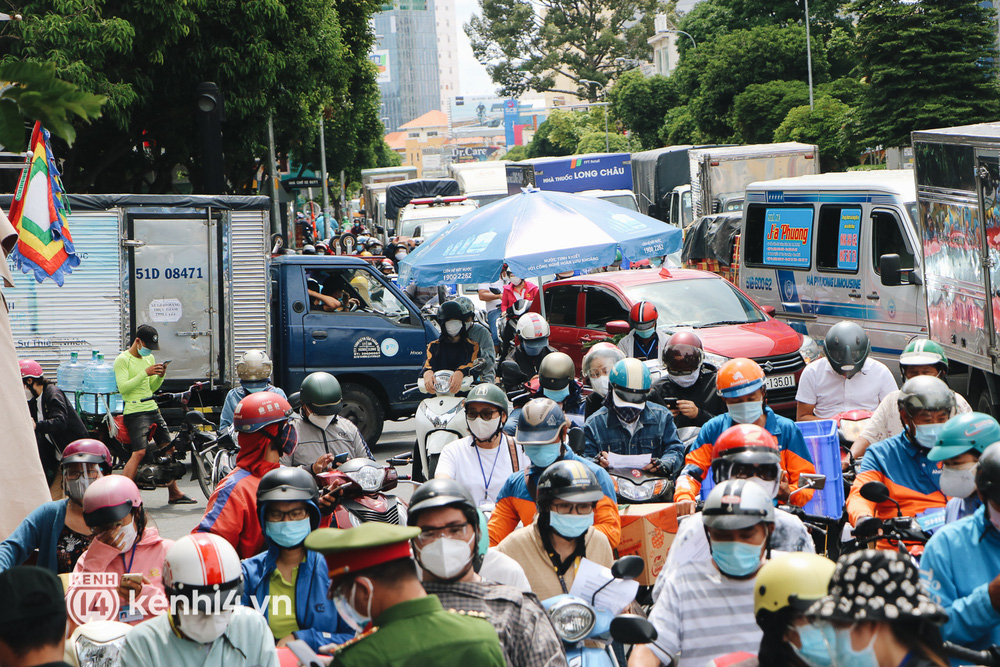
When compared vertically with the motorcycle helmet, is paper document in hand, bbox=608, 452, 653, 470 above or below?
below

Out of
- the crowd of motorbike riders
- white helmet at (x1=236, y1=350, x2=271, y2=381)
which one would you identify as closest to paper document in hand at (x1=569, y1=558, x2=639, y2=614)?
the crowd of motorbike riders

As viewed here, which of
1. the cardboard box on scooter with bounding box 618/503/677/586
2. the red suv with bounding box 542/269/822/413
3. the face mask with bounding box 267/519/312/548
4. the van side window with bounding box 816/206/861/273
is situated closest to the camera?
the face mask with bounding box 267/519/312/548

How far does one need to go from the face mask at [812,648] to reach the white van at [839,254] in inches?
382

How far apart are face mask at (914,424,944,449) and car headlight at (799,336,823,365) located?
6475 millimetres

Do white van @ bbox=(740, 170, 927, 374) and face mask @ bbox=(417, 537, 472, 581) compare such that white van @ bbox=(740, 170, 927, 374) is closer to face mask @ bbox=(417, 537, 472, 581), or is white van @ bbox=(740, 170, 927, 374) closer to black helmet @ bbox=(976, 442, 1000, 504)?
black helmet @ bbox=(976, 442, 1000, 504)

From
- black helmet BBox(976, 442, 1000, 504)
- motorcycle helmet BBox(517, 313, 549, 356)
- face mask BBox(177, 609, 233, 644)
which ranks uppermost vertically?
motorcycle helmet BBox(517, 313, 549, 356)

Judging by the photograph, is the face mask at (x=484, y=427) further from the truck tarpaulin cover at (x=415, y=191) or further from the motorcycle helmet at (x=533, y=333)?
the truck tarpaulin cover at (x=415, y=191)

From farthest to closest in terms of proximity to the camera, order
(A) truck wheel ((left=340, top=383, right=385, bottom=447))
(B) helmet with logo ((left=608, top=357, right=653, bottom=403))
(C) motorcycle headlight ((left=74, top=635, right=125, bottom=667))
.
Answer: (A) truck wheel ((left=340, top=383, right=385, bottom=447)), (B) helmet with logo ((left=608, top=357, right=653, bottom=403)), (C) motorcycle headlight ((left=74, top=635, right=125, bottom=667))

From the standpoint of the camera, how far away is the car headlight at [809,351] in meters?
12.2

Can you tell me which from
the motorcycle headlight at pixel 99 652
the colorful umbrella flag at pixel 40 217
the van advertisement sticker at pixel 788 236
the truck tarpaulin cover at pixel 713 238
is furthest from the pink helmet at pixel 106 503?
the truck tarpaulin cover at pixel 713 238

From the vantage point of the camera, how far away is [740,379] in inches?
253

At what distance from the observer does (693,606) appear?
416 cm

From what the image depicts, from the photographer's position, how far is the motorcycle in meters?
4.24

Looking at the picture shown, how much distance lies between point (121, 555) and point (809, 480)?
336cm
